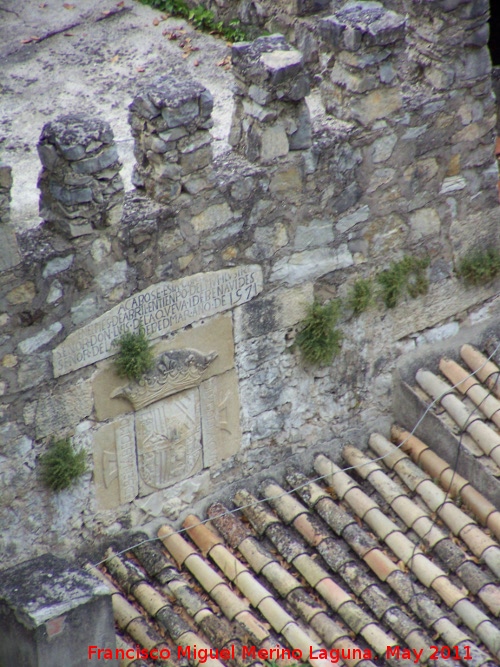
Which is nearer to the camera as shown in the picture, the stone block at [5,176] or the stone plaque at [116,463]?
the stone block at [5,176]

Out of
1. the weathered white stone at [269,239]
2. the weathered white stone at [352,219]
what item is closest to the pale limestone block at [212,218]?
the weathered white stone at [269,239]

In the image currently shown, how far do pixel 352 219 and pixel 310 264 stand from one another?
0.38m

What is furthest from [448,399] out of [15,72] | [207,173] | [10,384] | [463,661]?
[15,72]

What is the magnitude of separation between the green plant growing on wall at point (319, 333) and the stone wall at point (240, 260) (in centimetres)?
7

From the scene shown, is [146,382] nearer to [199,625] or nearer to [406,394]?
[199,625]

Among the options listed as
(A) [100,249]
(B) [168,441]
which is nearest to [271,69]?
(A) [100,249]

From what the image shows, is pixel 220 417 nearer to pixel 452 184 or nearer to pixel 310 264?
pixel 310 264

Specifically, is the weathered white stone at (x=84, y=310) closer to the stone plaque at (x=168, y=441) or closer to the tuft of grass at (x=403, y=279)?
the stone plaque at (x=168, y=441)

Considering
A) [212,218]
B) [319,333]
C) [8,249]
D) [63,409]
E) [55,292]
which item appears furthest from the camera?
[319,333]

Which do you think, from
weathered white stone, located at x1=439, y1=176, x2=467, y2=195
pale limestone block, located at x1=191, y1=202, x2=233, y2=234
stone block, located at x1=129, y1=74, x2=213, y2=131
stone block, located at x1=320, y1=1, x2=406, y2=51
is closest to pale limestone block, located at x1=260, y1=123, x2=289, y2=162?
pale limestone block, located at x1=191, y1=202, x2=233, y2=234

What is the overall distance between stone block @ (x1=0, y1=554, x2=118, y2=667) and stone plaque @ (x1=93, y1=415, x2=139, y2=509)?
71 centimetres

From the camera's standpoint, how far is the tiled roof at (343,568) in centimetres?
684

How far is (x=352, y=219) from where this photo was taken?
24.3 feet

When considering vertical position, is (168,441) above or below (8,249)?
below
